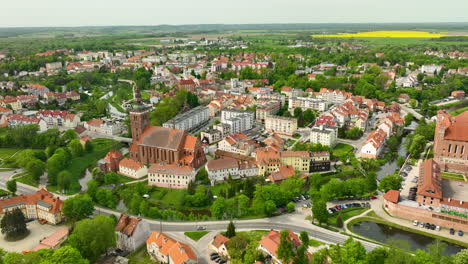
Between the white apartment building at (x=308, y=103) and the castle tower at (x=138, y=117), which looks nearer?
the castle tower at (x=138, y=117)

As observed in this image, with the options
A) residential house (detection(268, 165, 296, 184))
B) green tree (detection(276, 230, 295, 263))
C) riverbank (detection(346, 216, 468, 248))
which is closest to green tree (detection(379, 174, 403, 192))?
riverbank (detection(346, 216, 468, 248))

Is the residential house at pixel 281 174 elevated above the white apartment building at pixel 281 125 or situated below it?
below


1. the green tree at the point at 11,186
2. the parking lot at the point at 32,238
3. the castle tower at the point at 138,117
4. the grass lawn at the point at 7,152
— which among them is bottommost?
the parking lot at the point at 32,238

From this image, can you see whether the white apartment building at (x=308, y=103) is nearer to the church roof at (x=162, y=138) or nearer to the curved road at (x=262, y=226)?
the church roof at (x=162, y=138)

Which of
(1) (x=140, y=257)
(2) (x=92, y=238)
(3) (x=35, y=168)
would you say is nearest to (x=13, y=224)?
(2) (x=92, y=238)

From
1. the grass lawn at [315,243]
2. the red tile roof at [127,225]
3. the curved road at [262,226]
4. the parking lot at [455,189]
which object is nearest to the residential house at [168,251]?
the red tile roof at [127,225]

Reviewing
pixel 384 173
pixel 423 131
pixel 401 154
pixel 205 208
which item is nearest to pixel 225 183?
pixel 205 208

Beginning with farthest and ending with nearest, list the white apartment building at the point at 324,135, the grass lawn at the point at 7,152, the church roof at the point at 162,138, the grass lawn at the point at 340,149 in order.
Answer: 1. the white apartment building at the point at 324,135
2. the grass lawn at the point at 7,152
3. the grass lawn at the point at 340,149
4. the church roof at the point at 162,138

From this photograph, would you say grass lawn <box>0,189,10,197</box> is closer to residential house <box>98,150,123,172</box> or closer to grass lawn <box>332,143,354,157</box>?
residential house <box>98,150,123,172</box>
